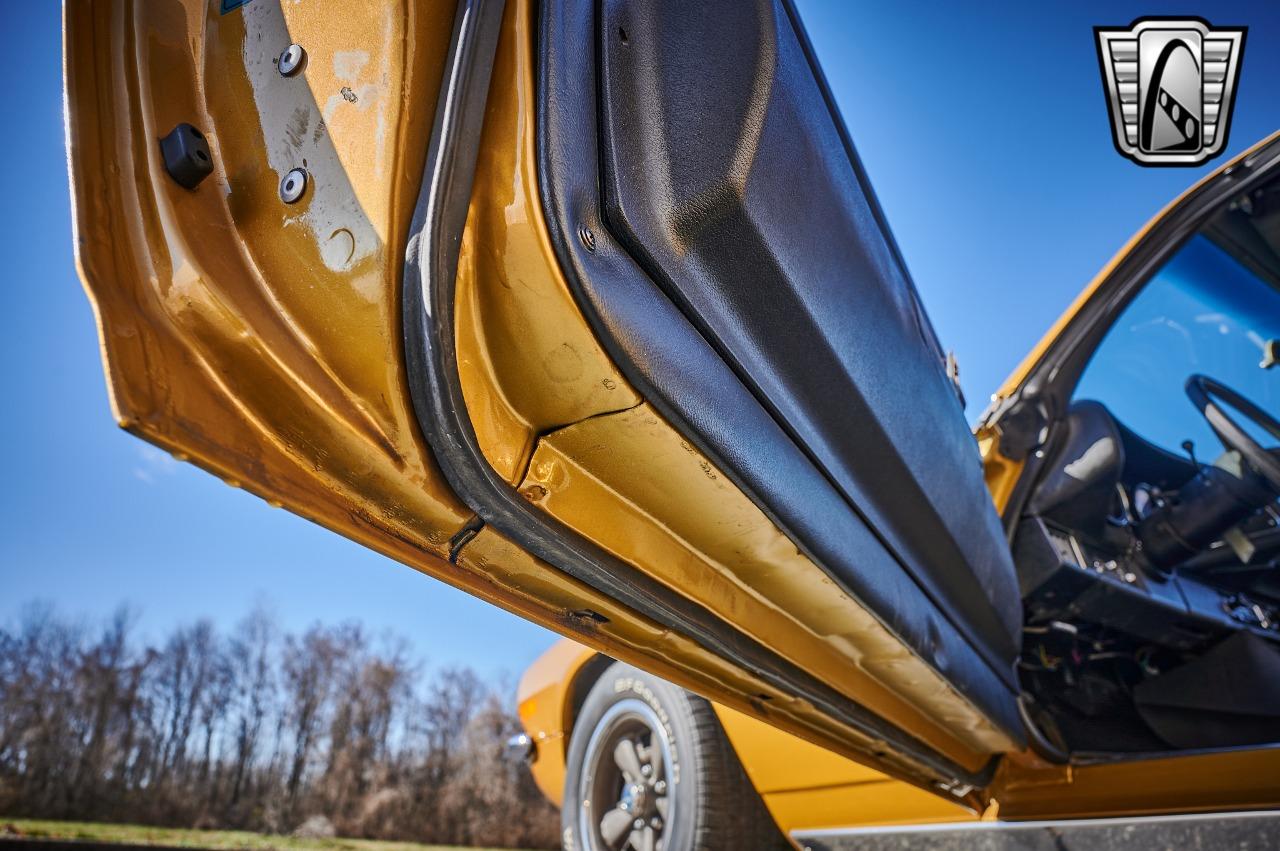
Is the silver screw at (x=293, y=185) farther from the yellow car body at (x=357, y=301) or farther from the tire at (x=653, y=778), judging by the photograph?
the tire at (x=653, y=778)

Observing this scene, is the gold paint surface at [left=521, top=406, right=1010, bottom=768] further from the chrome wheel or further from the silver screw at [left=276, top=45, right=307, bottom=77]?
the chrome wheel

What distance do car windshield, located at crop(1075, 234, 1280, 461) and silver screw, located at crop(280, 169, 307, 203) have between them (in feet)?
8.05

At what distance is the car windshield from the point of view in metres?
2.30

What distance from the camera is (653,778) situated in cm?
218

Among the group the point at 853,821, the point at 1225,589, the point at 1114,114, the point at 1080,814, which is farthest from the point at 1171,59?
the point at 853,821

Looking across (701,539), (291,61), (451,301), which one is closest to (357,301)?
(451,301)

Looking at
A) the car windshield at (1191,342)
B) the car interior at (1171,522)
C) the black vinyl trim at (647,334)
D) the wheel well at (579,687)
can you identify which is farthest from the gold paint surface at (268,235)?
the car windshield at (1191,342)

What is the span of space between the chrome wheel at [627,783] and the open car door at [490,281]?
4.08ft

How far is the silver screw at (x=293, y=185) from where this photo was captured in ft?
2.18

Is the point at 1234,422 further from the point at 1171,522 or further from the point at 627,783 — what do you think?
the point at 627,783

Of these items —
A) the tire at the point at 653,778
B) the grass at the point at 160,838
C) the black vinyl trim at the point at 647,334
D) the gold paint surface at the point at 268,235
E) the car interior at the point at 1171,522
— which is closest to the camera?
the gold paint surface at the point at 268,235

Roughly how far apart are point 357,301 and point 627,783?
206 centimetres

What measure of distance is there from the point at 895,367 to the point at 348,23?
3.32 ft

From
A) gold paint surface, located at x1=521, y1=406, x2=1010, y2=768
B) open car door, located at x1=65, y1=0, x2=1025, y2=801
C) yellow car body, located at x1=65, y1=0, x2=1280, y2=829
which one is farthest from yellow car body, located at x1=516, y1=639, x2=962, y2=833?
yellow car body, located at x1=65, y1=0, x2=1280, y2=829
